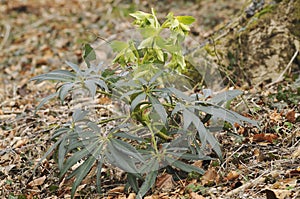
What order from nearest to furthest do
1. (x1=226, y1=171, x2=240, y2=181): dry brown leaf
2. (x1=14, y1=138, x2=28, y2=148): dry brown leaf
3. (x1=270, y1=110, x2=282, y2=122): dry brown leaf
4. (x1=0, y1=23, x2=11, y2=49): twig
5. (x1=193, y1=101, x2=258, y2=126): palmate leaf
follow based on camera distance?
1. (x1=193, y1=101, x2=258, y2=126): palmate leaf
2. (x1=226, y1=171, x2=240, y2=181): dry brown leaf
3. (x1=270, y1=110, x2=282, y2=122): dry brown leaf
4. (x1=14, y1=138, x2=28, y2=148): dry brown leaf
5. (x1=0, y1=23, x2=11, y2=49): twig

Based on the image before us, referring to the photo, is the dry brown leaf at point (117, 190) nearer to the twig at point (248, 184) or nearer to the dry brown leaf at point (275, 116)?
the twig at point (248, 184)

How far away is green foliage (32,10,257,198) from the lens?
1502mm

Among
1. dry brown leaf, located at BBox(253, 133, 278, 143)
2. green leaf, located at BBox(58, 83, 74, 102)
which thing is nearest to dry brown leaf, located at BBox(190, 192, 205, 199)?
dry brown leaf, located at BBox(253, 133, 278, 143)

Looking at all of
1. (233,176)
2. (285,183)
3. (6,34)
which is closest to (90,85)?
(233,176)

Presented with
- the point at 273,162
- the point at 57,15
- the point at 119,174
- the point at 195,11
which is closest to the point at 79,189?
the point at 119,174

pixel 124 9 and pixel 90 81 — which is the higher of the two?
pixel 90 81

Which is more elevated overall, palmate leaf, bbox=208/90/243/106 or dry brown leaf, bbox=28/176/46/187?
palmate leaf, bbox=208/90/243/106

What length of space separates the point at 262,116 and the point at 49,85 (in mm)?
1427

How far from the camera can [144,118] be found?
1675 mm

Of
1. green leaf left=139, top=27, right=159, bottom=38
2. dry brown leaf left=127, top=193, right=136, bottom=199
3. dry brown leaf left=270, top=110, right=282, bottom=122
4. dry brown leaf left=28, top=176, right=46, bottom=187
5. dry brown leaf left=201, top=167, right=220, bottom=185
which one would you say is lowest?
dry brown leaf left=28, top=176, right=46, bottom=187

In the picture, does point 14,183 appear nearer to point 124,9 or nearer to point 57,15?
point 124,9

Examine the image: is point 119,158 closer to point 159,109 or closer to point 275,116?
point 159,109

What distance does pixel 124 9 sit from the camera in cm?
420

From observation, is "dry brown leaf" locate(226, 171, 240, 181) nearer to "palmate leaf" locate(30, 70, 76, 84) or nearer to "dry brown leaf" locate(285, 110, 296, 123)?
"dry brown leaf" locate(285, 110, 296, 123)
